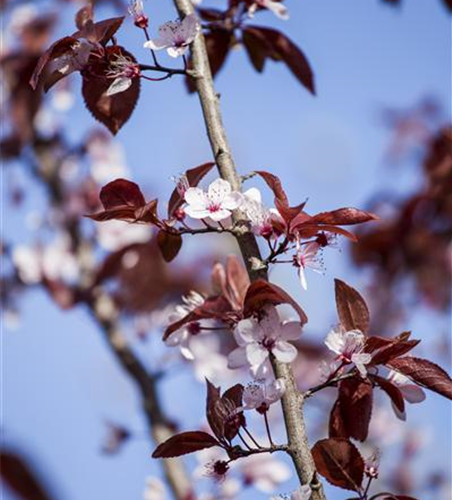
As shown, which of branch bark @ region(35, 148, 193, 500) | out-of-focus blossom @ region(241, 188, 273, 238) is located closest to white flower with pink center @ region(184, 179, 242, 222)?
out-of-focus blossom @ region(241, 188, 273, 238)

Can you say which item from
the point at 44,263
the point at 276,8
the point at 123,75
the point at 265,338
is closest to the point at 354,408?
the point at 265,338

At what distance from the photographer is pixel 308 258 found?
95cm

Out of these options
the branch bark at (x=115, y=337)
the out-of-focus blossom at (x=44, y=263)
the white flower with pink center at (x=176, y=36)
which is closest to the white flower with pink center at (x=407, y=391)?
the white flower with pink center at (x=176, y=36)

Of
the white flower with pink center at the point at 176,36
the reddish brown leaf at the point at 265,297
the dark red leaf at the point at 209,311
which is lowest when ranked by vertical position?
the dark red leaf at the point at 209,311

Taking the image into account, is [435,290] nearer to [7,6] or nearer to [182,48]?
[7,6]

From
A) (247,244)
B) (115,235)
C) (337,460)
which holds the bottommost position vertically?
(337,460)

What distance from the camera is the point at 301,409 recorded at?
875 mm

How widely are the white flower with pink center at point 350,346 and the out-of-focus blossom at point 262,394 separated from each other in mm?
80

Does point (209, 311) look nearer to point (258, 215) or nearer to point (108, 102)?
point (258, 215)

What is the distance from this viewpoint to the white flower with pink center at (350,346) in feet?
2.94

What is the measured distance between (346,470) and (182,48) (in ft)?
1.74

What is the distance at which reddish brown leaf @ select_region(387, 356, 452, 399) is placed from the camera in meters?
0.93

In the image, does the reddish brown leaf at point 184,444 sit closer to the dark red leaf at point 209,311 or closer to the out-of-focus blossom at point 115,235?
the dark red leaf at point 209,311

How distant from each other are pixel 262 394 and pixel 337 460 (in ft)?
0.34
